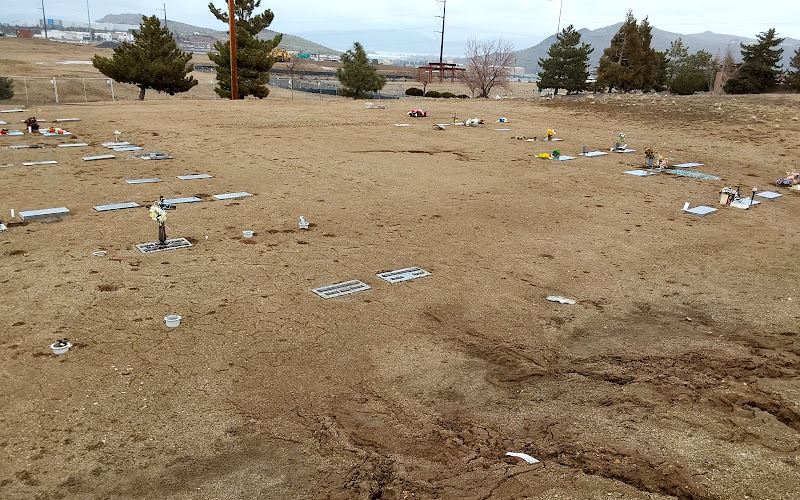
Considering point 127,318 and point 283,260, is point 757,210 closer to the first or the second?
point 283,260

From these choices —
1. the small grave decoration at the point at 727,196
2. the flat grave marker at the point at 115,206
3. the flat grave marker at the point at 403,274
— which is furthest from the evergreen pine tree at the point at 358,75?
the flat grave marker at the point at 403,274

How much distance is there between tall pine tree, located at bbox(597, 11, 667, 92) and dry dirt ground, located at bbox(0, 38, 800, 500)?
33.7 meters

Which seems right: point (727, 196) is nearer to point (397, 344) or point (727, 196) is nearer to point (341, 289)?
point (341, 289)

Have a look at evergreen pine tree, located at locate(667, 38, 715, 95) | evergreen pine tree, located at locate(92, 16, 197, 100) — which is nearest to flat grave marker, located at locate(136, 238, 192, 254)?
evergreen pine tree, located at locate(92, 16, 197, 100)

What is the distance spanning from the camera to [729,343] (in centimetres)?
616

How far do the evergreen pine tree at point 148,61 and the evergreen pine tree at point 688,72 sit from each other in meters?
39.8

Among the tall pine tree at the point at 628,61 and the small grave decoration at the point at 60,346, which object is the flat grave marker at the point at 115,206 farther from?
the tall pine tree at the point at 628,61

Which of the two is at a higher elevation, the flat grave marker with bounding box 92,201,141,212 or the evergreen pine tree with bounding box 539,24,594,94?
the evergreen pine tree with bounding box 539,24,594,94

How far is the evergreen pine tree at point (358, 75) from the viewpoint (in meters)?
42.1

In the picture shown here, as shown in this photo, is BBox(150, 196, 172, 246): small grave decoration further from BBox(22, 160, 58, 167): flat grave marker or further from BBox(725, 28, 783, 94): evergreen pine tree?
BBox(725, 28, 783, 94): evergreen pine tree

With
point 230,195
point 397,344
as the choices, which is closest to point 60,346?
point 397,344

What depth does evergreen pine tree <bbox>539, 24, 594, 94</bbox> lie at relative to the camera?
156ft

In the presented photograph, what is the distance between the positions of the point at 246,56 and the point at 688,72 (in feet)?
146

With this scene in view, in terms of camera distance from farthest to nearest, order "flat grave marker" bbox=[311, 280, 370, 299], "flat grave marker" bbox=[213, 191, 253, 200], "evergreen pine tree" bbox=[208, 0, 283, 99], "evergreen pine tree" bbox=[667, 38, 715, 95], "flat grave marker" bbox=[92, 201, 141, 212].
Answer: "evergreen pine tree" bbox=[667, 38, 715, 95] < "evergreen pine tree" bbox=[208, 0, 283, 99] < "flat grave marker" bbox=[213, 191, 253, 200] < "flat grave marker" bbox=[92, 201, 141, 212] < "flat grave marker" bbox=[311, 280, 370, 299]
